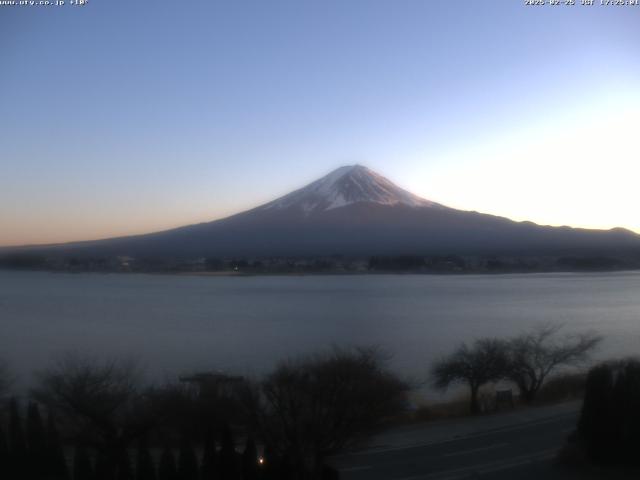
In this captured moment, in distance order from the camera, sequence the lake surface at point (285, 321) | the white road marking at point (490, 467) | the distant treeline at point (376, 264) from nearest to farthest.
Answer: the white road marking at point (490, 467) → the lake surface at point (285, 321) → the distant treeline at point (376, 264)

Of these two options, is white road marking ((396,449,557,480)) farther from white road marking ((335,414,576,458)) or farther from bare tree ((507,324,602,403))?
bare tree ((507,324,602,403))

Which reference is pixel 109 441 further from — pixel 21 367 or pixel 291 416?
pixel 21 367

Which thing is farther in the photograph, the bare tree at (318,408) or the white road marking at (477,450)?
the white road marking at (477,450)

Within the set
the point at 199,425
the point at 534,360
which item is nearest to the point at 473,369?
the point at 534,360

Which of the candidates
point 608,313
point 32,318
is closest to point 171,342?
point 32,318

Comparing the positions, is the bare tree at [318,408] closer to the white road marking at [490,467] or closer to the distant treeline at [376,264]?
the white road marking at [490,467]

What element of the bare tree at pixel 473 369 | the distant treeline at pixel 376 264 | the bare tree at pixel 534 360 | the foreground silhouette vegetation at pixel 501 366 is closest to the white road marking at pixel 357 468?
the foreground silhouette vegetation at pixel 501 366
